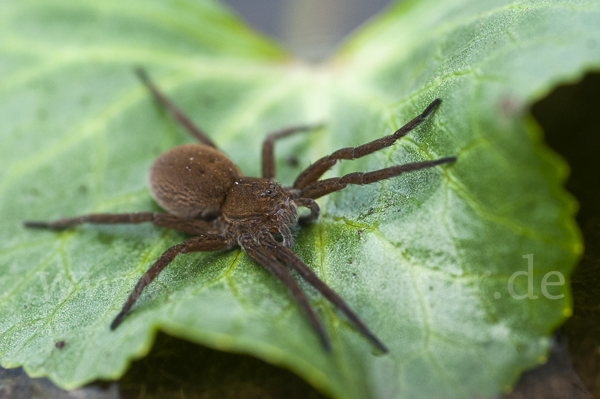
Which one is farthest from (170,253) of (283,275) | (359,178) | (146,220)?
(359,178)

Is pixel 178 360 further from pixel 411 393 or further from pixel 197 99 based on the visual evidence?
pixel 197 99

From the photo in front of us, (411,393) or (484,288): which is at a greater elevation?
(484,288)

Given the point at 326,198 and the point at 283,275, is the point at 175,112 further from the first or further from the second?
the point at 283,275

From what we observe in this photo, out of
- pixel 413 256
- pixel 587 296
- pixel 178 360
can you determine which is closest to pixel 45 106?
pixel 178 360

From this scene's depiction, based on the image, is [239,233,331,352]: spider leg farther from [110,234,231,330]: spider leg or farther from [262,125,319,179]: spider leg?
[262,125,319,179]: spider leg

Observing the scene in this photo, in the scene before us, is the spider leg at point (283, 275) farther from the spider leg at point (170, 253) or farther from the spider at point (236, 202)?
the spider leg at point (170, 253)

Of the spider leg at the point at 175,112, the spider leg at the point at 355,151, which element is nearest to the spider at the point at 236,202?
the spider leg at the point at 355,151
